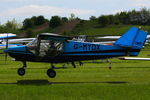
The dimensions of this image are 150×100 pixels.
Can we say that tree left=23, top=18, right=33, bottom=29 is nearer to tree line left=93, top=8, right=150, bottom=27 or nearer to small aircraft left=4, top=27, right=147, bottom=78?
tree line left=93, top=8, right=150, bottom=27

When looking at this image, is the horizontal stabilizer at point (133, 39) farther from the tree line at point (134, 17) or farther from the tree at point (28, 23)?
the tree at point (28, 23)

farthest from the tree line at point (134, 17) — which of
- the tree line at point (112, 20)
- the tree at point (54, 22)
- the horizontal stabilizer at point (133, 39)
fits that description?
the horizontal stabilizer at point (133, 39)

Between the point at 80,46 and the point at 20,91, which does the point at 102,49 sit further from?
the point at 20,91

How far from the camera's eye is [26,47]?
16.8 metres

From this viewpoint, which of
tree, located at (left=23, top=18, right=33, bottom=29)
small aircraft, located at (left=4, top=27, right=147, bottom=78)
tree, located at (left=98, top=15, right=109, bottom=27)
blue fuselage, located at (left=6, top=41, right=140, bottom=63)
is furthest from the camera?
tree, located at (left=23, top=18, right=33, bottom=29)

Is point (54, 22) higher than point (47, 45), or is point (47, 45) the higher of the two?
point (54, 22)

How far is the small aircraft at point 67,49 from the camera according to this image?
16797 mm

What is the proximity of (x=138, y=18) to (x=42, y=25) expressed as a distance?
1938 inches

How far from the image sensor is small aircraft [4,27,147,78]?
661 inches

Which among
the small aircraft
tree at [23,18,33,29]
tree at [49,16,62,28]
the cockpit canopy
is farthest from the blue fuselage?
tree at [23,18,33,29]

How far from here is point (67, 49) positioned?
56.6 ft

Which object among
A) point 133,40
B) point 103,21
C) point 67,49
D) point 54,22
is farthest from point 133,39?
point 54,22

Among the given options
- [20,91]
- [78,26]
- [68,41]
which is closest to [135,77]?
[68,41]

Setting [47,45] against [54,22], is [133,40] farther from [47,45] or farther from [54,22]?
[54,22]
